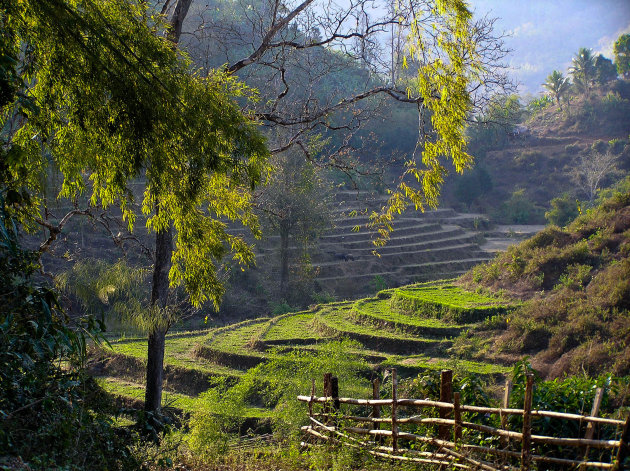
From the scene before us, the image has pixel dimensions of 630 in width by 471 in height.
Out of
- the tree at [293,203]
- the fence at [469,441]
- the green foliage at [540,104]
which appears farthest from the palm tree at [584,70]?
the fence at [469,441]

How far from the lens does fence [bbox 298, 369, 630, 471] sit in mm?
3984

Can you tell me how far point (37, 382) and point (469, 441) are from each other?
329 cm

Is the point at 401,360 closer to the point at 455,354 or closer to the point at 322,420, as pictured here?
the point at 455,354

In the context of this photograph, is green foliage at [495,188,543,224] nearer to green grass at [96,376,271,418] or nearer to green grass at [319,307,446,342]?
green grass at [319,307,446,342]

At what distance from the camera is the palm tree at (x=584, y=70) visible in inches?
1854

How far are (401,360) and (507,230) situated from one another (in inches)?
919

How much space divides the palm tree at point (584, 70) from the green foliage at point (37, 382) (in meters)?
50.5

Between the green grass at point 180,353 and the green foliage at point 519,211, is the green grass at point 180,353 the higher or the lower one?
the lower one

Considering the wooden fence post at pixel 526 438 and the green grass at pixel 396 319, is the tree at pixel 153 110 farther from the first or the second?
the green grass at pixel 396 319

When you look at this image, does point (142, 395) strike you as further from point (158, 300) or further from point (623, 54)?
point (623, 54)

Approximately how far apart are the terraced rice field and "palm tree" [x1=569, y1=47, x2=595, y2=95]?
3706 centimetres

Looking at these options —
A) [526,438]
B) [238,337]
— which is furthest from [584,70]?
[526,438]

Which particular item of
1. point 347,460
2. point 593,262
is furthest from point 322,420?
point 593,262

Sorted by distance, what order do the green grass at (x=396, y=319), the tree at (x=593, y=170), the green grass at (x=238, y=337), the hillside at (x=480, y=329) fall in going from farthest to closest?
1. the tree at (x=593, y=170)
2. the green grass at (x=238, y=337)
3. the green grass at (x=396, y=319)
4. the hillside at (x=480, y=329)
